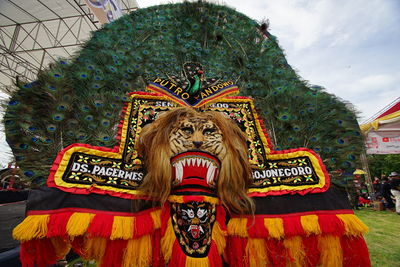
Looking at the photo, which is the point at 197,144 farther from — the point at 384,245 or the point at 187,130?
the point at 384,245

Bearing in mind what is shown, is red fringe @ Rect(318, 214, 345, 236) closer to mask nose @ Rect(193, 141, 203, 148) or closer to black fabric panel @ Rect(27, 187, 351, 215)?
black fabric panel @ Rect(27, 187, 351, 215)

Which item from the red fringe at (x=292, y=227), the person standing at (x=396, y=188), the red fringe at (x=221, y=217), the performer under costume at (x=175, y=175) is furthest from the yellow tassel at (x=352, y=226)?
the person standing at (x=396, y=188)

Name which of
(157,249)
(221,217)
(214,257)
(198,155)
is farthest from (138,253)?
(198,155)

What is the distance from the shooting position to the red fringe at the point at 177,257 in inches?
55.6

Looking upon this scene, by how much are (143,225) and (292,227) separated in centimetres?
130

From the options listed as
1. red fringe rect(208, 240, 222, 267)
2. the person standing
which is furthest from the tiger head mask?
the person standing

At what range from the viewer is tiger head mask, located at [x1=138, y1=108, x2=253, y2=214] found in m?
1.57

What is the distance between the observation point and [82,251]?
161cm

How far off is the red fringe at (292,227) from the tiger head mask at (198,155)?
0.34 metres

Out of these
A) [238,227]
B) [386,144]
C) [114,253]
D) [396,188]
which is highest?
[386,144]

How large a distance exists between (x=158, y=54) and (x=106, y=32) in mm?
909

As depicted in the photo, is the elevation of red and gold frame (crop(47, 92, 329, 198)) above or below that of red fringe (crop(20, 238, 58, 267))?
above

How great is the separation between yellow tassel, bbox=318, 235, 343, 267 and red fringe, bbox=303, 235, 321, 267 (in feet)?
0.12

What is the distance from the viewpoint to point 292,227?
1699 mm
